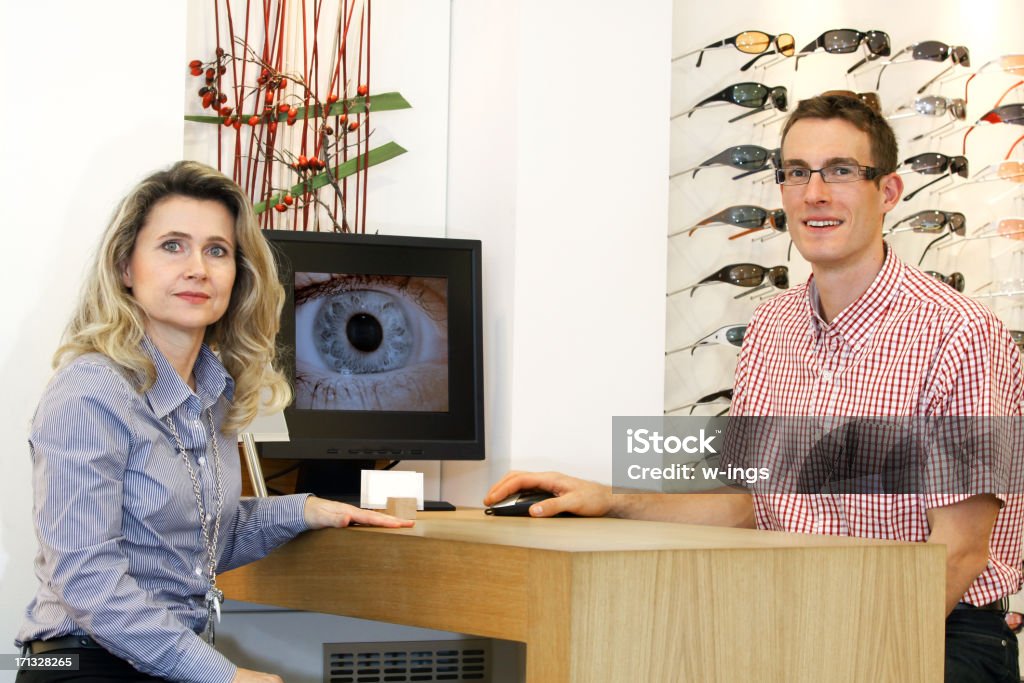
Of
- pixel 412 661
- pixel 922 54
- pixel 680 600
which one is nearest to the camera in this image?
pixel 680 600

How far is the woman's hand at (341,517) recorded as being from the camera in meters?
2.00

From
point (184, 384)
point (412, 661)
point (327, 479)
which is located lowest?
point (412, 661)

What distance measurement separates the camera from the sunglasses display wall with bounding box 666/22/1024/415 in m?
Answer: 3.50

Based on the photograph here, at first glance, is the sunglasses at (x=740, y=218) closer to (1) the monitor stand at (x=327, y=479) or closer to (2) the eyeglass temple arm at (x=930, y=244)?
(2) the eyeglass temple arm at (x=930, y=244)

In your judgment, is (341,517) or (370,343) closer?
(341,517)

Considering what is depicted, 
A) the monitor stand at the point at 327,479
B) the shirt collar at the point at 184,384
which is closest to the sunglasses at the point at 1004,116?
the monitor stand at the point at 327,479

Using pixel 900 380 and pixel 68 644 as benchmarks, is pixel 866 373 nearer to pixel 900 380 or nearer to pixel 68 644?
pixel 900 380

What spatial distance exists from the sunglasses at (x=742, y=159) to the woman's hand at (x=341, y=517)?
1811 millimetres

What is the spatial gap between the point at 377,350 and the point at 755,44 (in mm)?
1571

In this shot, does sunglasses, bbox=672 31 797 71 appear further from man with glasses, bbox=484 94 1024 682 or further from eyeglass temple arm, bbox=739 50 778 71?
man with glasses, bbox=484 94 1024 682

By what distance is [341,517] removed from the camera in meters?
2.01

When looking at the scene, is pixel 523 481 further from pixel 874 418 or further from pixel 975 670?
pixel 975 670

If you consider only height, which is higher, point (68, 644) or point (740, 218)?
point (740, 218)

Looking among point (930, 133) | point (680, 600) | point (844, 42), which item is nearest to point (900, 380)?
point (680, 600)
